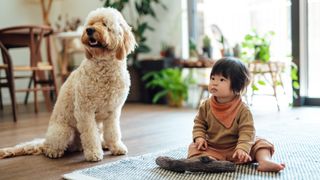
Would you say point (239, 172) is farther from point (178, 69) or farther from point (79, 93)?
point (178, 69)

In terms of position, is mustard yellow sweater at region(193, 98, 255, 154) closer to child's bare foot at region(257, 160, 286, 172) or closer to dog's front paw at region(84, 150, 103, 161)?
child's bare foot at region(257, 160, 286, 172)

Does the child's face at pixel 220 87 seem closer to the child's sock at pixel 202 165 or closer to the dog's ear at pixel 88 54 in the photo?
the child's sock at pixel 202 165

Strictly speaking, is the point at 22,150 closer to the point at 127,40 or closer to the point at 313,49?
the point at 127,40

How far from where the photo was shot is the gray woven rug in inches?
66.2

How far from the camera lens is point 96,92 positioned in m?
2.14

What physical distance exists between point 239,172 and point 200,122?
0.99ft

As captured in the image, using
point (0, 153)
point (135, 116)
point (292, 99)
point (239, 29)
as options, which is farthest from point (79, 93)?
point (239, 29)

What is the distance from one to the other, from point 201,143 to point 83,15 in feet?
15.6

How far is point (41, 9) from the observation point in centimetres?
615

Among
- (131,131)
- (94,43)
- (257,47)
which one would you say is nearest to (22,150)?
(94,43)

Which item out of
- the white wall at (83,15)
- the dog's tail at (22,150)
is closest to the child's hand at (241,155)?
the dog's tail at (22,150)

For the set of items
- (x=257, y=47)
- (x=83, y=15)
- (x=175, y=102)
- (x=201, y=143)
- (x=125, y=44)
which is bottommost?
(x=175, y=102)

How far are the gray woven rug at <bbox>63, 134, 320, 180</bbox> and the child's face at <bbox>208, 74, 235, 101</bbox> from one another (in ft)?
1.08

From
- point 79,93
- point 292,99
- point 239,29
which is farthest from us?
point 239,29
